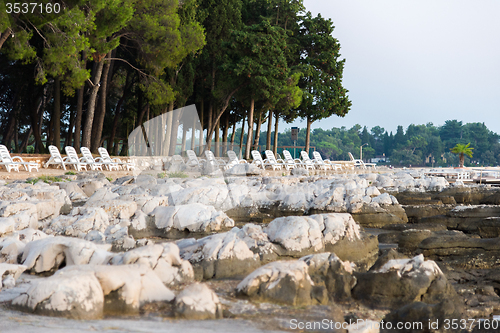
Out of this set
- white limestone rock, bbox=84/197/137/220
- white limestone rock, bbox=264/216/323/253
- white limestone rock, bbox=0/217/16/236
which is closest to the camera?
white limestone rock, bbox=264/216/323/253

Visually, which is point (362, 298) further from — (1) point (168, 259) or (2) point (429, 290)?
(1) point (168, 259)

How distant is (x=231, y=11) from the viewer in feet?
84.4

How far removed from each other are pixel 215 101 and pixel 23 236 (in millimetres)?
21327

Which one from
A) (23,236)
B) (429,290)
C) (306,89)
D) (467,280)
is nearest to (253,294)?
(429,290)

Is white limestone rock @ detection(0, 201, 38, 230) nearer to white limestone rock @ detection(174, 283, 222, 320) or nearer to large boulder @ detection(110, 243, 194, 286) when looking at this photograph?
large boulder @ detection(110, 243, 194, 286)

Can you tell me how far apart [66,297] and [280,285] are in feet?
5.55

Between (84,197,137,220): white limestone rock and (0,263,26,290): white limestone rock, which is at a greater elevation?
(84,197,137,220): white limestone rock

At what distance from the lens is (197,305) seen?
10.6 ft

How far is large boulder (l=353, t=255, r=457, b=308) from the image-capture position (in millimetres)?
3898

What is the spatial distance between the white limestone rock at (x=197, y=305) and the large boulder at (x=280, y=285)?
47 centimetres

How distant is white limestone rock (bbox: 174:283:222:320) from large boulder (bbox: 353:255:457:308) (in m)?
1.43

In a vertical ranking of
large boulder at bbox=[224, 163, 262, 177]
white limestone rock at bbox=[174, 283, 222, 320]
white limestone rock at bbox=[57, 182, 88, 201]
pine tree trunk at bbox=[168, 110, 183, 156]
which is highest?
pine tree trunk at bbox=[168, 110, 183, 156]

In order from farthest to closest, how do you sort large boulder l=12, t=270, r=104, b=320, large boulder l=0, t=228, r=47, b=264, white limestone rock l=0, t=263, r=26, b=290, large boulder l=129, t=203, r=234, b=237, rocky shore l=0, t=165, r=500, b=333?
1. large boulder l=129, t=203, r=234, b=237
2. large boulder l=0, t=228, r=47, b=264
3. white limestone rock l=0, t=263, r=26, b=290
4. rocky shore l=0, t=165, r=500, b=333
5. large boulder l=12, t=270, r=104, b=320

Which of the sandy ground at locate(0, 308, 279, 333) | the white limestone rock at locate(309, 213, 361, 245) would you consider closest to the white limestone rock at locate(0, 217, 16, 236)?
the sandy ground at locate(0, 308, 279, 333)
